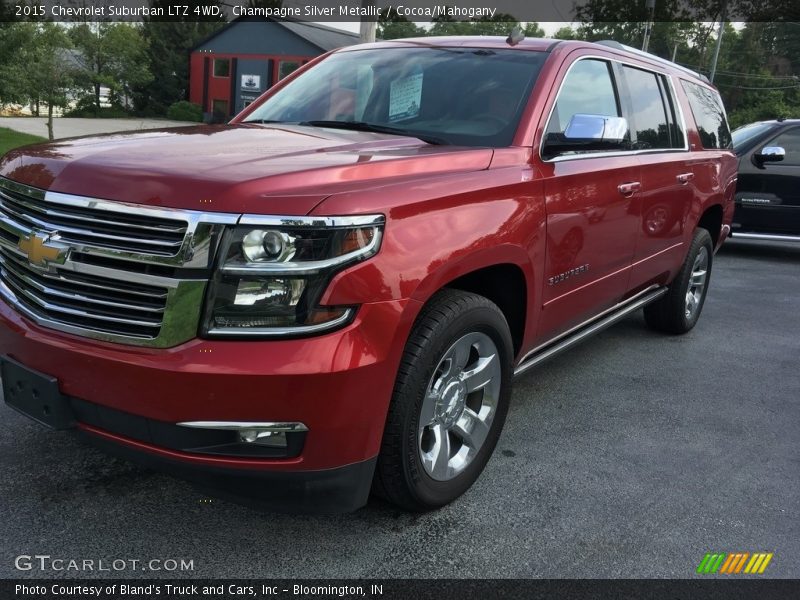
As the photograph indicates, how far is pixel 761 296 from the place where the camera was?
7348mm

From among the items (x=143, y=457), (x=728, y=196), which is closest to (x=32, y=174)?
(x=143, y=457)

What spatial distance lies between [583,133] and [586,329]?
1.25m

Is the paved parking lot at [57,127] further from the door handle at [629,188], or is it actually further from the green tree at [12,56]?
the door handle at [629,188]

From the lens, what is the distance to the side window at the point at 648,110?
421 centimetres

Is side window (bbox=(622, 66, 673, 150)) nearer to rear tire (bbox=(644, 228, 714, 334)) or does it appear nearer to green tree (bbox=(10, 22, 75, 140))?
rear tire (bbox=(644, 228, 714, 334))

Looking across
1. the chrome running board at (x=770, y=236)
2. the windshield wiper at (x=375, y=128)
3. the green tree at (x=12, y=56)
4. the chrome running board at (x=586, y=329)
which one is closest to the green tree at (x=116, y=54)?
the green tree at (x=12, y=56)

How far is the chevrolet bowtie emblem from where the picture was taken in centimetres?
223

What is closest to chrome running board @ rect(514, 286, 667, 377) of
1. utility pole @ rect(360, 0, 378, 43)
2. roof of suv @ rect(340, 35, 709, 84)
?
roof of suv @ rect(340, 35, 709, 84)

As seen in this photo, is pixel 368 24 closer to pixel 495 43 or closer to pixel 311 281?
pixel 495 43

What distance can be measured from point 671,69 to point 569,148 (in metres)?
2.16

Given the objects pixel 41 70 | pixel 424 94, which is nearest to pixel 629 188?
pixel 424 94

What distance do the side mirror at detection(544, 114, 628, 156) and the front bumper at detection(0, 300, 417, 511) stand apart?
136 cm

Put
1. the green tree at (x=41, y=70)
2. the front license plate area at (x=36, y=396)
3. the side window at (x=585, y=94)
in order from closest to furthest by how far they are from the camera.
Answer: the front license plate area at (x=36, y=396)
the side window at (x=585, y=94)
the green tree at (x=41, y=70)

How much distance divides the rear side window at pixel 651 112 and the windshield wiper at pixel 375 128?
5.17 feet
